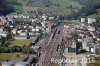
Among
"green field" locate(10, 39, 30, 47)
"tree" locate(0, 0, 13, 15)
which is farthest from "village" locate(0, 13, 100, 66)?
"tree" locate(0, 0, 13, 15)

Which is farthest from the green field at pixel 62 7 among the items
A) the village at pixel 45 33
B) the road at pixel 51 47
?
the road at pixel 51 47

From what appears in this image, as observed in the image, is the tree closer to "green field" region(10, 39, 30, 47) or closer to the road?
the road

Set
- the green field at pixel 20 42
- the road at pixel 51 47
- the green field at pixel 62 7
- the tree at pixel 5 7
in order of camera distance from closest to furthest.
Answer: the road at pixel 51 47 < the green field at pixel 20 42 < the tree at pixel 5 7 < the green field at pixel 62 7

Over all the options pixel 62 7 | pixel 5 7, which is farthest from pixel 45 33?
pixel 62 7

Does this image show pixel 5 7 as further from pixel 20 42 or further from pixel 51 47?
pixel 51 47

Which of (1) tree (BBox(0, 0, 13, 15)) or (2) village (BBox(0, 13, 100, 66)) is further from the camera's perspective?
(1) tree (BBox(0, 0, 13, 15))

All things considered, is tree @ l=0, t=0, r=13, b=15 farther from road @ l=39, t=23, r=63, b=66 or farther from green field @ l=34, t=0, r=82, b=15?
road @ l=39, t=23, r=63, b=66

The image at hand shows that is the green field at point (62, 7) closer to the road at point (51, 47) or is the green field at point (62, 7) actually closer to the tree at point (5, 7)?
the tree at point (5, 7)

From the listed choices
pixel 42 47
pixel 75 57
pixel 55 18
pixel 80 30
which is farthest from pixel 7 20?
pixel 75 57

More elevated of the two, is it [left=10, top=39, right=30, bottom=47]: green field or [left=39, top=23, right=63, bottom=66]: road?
[left=10, top=39, right=30, bottom=47]: green field

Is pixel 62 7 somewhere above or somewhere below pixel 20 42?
below

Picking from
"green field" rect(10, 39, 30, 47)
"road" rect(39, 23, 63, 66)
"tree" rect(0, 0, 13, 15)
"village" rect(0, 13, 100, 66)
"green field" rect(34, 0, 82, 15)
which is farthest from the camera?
"green field" rect(34, 0, 82, 15)

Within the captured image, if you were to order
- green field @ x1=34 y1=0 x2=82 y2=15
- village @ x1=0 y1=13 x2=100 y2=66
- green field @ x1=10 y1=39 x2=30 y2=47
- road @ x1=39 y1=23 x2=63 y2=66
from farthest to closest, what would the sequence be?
green field @ x1=34 y1=0 x2=82 y2=15 < green field @ x1=10 y1=39 x2=30 y2=47 < village @ x1=0 y1=13 x2=100 y2=66 < road @ x1=39 y1=23 x2=63 y2=66
